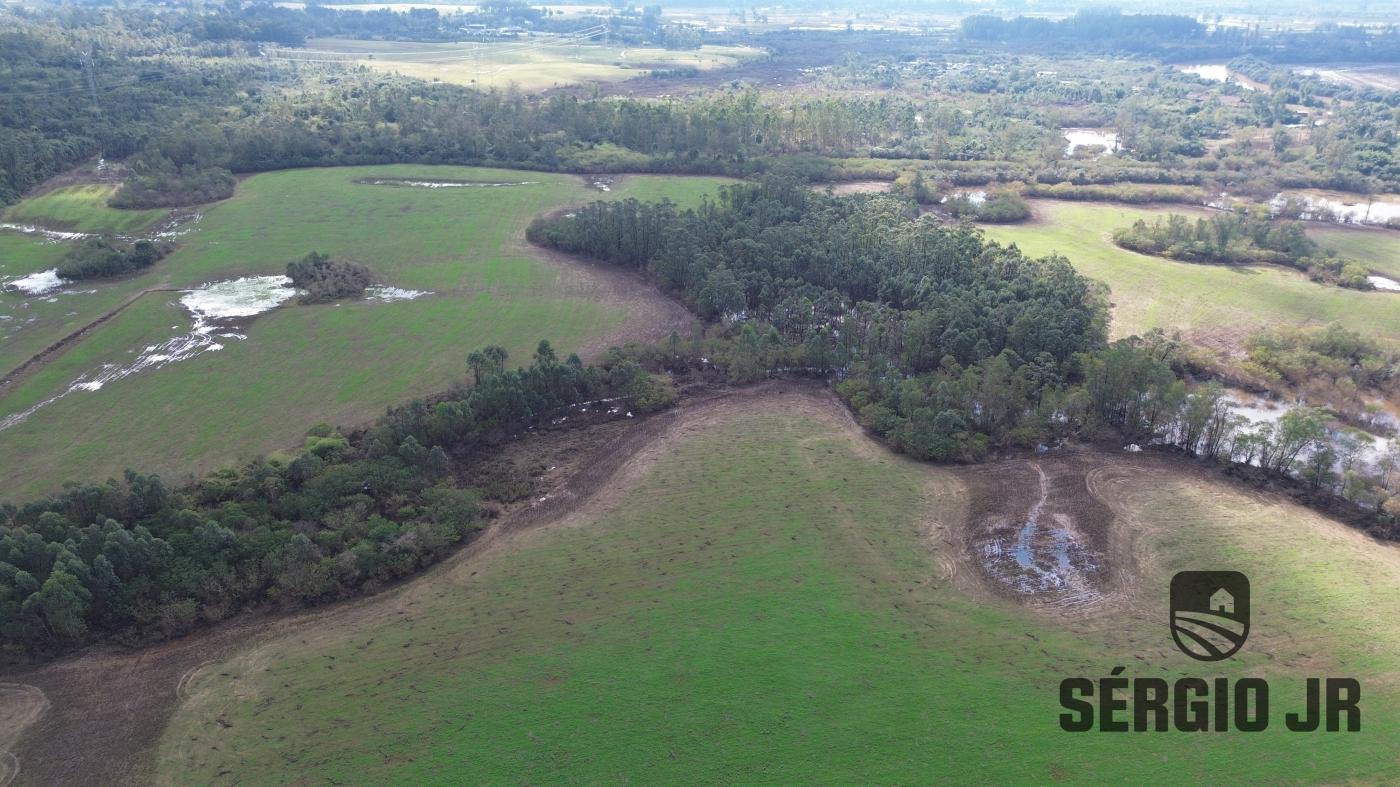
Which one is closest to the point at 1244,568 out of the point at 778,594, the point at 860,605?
the point at 860,605

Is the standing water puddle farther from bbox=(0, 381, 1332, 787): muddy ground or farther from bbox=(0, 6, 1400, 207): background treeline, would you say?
bbox=(0, 6, 1400, 207): background treeline

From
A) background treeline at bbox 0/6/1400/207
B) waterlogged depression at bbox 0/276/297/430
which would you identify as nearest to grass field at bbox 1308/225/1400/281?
background treeline at bbox 0/6/1400/207

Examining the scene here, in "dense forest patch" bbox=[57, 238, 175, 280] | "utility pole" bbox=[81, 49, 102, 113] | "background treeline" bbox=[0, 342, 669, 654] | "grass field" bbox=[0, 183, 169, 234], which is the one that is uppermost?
"utility pole" bbox=[81, 49, 102, 113]

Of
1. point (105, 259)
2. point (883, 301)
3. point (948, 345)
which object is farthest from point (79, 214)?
point (948, 345)

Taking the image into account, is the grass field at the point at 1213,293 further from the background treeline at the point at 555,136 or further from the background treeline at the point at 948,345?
the background treeline at the point at 555,136

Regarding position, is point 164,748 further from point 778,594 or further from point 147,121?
point 147,121
